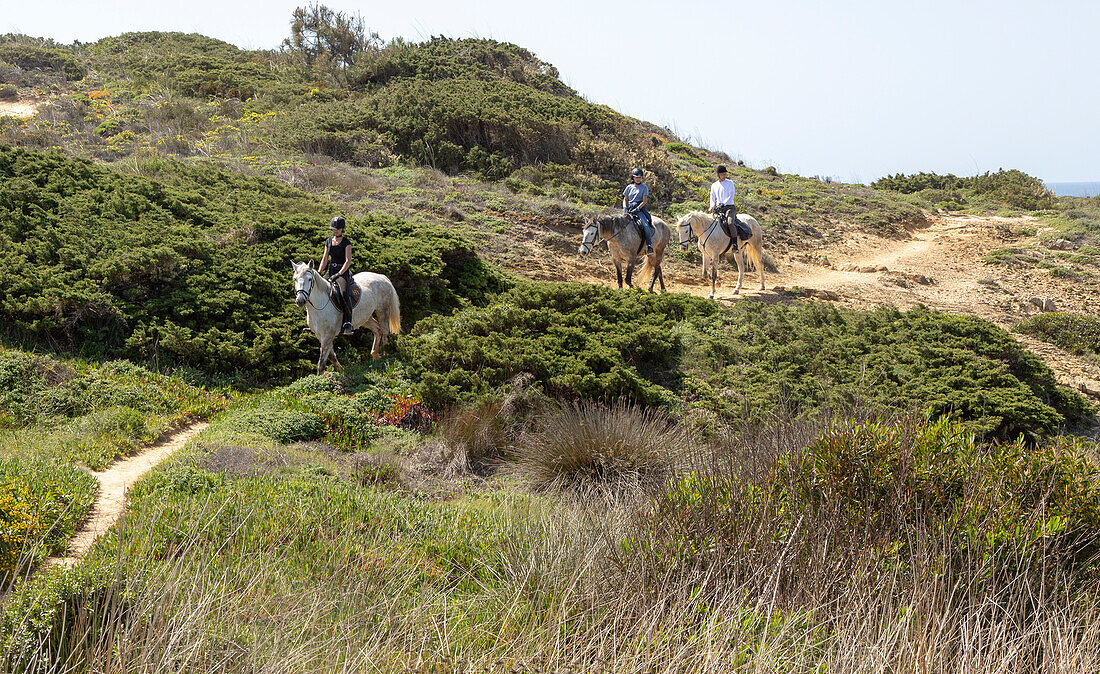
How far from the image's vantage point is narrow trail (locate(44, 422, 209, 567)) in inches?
202

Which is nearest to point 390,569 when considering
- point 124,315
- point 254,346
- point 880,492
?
point 880,492

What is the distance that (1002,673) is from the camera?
134 inches

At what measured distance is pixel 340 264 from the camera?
10.3m

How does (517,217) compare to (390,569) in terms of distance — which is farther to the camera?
(517,217)

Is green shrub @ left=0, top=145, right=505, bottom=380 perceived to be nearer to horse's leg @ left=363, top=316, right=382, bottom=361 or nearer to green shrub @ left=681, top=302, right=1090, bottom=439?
horse's leg @ left=363, top=316, right=382, bottom=361

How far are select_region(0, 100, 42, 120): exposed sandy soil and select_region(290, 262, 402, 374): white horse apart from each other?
2044cm

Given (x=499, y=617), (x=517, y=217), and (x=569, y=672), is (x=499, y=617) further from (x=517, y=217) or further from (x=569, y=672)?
(x=517, y=217)

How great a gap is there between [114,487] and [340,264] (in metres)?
4.64

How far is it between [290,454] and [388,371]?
3.01 meters

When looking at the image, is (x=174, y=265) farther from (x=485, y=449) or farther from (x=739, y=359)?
(x=739, y=359)

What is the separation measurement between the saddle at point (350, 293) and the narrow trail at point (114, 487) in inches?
94.5

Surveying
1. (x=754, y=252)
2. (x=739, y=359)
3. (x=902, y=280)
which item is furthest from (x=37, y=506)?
(x=902, y=280)

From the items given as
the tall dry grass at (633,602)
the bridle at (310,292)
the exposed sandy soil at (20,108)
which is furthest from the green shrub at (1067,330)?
the exposed sandy soil at (20,108)

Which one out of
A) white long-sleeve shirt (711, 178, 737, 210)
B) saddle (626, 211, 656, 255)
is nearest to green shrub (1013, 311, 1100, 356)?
white long-sleeve shirt (711, 178, 737, 210)
